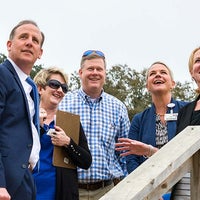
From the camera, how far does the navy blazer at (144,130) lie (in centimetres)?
433

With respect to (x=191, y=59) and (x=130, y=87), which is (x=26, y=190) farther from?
(x=130, y=87)

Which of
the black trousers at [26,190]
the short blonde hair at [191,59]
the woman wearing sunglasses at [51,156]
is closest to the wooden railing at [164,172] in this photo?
the black trousers at [26,190]

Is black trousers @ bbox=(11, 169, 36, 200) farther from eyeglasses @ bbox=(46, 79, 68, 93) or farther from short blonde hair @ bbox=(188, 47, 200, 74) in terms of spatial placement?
short blonde hair @ bbox=(188, 47, 200, 74)

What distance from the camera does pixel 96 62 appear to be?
4.73 meters

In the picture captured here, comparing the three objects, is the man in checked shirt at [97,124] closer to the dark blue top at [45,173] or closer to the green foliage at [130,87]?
the dark blue top at [45,173]

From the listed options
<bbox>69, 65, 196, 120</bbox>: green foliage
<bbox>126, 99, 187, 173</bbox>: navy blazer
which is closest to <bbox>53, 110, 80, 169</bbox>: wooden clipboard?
<bbox>126, 99, 187, 173</bbox>: navy blazer

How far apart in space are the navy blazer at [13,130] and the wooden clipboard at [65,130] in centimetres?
101

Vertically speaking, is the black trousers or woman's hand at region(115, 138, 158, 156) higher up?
woman's hand at region(115, 138, 158, 156)

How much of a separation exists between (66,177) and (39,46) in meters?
1.25

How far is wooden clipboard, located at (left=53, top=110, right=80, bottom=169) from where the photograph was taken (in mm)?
3898

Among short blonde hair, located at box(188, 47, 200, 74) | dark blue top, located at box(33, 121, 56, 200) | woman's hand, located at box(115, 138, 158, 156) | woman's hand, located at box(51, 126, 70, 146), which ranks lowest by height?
dark blue top, located at box(33, 121, 56, 200)

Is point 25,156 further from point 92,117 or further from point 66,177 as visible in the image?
point 92,117

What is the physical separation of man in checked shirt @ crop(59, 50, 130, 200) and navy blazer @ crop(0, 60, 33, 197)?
5.51 feet

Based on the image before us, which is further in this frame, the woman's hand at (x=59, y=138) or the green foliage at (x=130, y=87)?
the green foliage at (x=130, y=87)
